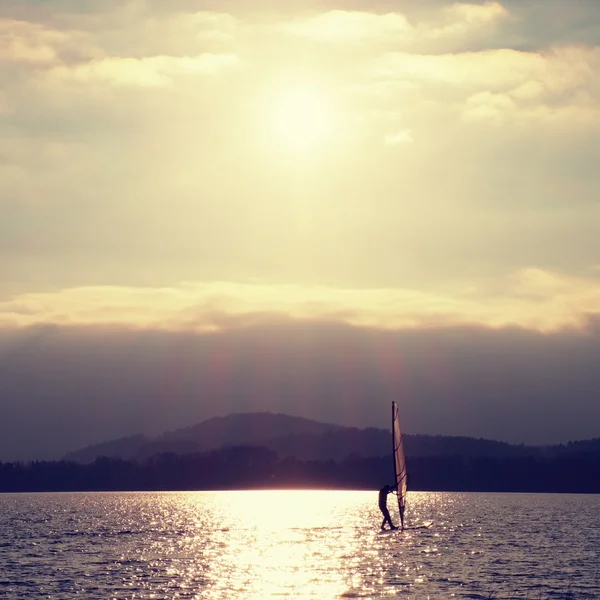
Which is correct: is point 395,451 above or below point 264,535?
above

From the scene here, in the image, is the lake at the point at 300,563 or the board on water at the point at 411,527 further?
the board on water at the point at 411,527

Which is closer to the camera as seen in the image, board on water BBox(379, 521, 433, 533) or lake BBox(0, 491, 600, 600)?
lake BBox(0, 491, 600, 600)

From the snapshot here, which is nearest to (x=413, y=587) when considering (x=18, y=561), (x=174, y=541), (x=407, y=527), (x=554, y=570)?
(x=554, y=570)

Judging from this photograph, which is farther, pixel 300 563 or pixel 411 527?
pixel 411 527

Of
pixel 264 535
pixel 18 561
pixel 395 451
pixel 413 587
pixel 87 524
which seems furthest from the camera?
pixel 87 524

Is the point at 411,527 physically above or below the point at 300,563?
below

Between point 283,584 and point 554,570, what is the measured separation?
24557 mm

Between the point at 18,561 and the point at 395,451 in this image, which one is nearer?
the point at 18,561

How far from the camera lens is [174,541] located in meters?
110

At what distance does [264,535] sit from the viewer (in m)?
121

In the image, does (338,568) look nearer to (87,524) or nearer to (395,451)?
(395,451)

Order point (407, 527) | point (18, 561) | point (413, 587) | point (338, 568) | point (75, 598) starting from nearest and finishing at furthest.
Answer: point (75, 598) < point (413, 587) < point (338, 568) < point (18, 561) < point (407, 527)

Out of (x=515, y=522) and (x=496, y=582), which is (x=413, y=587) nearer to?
(x=496, y=582)

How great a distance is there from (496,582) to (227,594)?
65.3 feet
